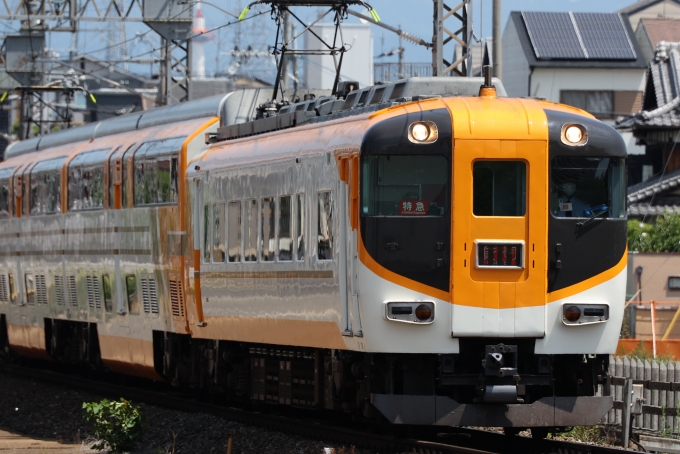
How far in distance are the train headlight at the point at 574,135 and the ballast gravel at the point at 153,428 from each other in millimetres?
2898

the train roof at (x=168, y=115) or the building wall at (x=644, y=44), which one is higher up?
the building wall at (x=644, y=44)

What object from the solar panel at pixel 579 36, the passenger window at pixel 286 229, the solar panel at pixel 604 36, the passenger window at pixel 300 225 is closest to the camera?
the passenger window at pixel 300 225

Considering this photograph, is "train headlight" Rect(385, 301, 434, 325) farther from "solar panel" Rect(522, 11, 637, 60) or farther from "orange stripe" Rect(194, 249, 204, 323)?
"solar panel" Rect(522, 11, 637, 60)

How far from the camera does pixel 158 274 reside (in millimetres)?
15859

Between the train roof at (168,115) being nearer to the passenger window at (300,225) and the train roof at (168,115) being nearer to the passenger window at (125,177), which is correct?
the passenger window at (125,177)

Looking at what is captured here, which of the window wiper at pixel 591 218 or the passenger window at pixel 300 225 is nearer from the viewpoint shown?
the window wiper at pixel 591 218

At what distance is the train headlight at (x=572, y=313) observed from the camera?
419 inches

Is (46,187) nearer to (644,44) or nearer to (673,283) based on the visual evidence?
(673,283)

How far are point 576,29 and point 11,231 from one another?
26.8 metres

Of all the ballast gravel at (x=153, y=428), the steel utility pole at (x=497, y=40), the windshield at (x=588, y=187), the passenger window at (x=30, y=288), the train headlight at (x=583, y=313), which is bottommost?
the ballast gravel at (x=153, y=428)

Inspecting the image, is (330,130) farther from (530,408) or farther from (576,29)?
(576,29)

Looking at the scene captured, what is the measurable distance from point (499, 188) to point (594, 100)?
3334 centimetres

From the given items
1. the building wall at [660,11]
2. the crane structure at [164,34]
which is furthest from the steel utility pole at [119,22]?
the building wall at [660,11]

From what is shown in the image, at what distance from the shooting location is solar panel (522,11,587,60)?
42.8m
